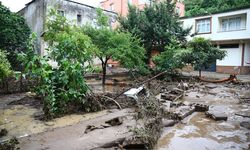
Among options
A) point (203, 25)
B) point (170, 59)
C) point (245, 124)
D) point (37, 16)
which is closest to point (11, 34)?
point (37, 16)

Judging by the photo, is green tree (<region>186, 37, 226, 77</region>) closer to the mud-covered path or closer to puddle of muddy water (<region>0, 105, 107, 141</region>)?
puddle of muddy water (<region>0, 105, 107, 141</region>)

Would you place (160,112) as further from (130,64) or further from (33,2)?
(33,2)

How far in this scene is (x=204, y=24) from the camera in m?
24.6

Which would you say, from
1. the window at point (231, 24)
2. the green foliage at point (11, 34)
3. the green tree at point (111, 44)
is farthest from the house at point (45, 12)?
the window at point (231, 24)

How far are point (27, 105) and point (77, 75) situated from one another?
3.07 m

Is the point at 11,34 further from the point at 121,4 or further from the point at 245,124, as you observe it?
the point at 121,4

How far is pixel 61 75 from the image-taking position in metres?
7.26

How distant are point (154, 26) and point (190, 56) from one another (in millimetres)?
4268

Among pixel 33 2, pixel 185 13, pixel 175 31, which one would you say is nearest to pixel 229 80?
pixel 175 31

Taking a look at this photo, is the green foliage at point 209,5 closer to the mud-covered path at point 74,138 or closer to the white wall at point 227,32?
the white wall at point 227,32

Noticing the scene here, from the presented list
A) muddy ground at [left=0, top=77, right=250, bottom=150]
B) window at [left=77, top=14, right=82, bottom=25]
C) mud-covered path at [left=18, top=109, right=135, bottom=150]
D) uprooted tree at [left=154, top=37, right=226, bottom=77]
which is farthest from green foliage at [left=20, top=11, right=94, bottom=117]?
window at [left=77, top=14, right=82, bottom=25]

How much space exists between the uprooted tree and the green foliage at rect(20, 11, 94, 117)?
963 centimetres

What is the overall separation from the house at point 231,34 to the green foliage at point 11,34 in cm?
1499

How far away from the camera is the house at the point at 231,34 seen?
21.8m
